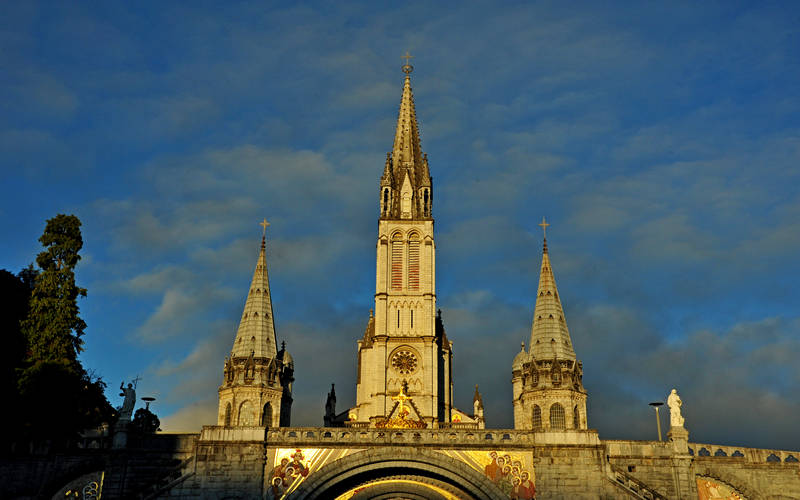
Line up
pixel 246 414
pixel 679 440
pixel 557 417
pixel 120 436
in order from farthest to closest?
pixel 246 414
pixel 557 417
pixel 120 436
pixel 679 440

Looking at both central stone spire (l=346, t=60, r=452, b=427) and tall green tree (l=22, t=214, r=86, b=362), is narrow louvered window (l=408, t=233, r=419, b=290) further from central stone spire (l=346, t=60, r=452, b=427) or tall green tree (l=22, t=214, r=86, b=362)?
tall green tree (l=22, t=214, r=86, b=362)

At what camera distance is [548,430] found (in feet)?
137

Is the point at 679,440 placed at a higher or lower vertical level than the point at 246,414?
lower

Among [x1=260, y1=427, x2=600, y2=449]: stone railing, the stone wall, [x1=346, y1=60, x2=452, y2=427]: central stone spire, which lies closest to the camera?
the stone wall

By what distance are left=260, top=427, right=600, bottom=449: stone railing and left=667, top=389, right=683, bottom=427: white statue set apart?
176 inches

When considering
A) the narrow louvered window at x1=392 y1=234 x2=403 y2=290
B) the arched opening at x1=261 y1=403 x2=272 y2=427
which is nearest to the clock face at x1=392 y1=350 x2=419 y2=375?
the narrow louvered window at x1=392 y1=234 x2=403 y2=290

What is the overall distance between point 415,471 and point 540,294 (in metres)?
12.8

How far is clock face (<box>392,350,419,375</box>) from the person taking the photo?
2692 inches

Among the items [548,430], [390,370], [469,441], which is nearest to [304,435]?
[469,441]

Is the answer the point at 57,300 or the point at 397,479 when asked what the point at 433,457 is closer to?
the point at 397,479

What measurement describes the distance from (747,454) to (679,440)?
393 centimetres

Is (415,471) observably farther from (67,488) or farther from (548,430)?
(67,488)

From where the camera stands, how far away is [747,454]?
42.8 metres

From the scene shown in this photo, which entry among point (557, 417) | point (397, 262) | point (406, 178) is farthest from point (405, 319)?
point (557, 417)
